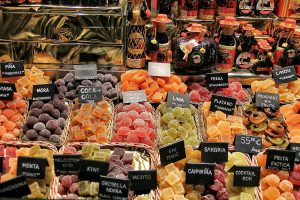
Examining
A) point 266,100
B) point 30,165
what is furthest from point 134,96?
point 30,165

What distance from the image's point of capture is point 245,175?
7.63 feet

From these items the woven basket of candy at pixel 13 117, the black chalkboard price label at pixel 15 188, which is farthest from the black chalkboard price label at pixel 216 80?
the black chalkboard price label at pixel 15 188

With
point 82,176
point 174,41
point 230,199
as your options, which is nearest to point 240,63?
point 174,41

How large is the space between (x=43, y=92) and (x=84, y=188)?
1046 mm

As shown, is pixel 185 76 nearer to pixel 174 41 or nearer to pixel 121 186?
pixel 174 41

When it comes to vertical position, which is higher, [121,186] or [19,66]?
[19,66]

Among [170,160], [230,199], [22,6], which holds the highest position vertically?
[22,6]

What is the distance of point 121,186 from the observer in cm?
211

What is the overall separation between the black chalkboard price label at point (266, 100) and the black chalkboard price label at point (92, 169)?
133cm

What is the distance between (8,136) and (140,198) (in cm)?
99

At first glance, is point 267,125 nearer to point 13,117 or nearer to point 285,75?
point 285,75

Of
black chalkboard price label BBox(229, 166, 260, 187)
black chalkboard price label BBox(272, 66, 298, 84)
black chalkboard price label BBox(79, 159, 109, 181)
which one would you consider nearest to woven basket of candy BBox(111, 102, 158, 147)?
black chalkboard price label BBox(79, 159, 109, 181)

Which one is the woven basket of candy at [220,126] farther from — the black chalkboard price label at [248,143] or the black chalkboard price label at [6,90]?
the black chalkboard price label at [6,90]

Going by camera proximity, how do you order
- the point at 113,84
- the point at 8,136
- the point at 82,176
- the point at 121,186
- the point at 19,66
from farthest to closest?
the point at 113,84 < the point at 19,66 < the point at 8,136 < the point at 82,176 < the point at 121,186
